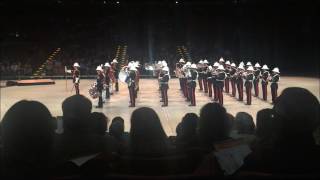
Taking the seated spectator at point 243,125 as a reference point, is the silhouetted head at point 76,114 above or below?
above

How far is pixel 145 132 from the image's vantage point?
296 centimetres

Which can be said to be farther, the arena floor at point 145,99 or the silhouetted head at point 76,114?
the arena floor at point 145,99

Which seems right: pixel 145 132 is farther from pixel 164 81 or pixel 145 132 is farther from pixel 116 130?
A: pixel 164 81

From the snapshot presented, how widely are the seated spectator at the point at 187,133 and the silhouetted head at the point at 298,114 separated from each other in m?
0.67

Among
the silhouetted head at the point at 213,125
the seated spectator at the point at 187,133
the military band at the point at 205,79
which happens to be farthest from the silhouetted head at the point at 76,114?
the military band at the point at 205,79

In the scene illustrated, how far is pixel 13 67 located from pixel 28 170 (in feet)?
75.9

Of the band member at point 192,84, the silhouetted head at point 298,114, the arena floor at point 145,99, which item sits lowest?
the arena floor at point 145,99

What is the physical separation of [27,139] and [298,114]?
1.42 metres

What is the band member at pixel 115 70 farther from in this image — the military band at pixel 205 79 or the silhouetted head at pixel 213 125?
the silhouetted head at pixel 213 125

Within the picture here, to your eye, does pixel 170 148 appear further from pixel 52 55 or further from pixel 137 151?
pixel 52 55

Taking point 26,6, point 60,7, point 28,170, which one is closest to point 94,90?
point 26,6

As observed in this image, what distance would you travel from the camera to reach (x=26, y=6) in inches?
728

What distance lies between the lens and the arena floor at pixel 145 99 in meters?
12.6

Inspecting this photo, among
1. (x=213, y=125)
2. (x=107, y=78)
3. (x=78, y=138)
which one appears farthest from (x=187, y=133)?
(x=107, y=78)
